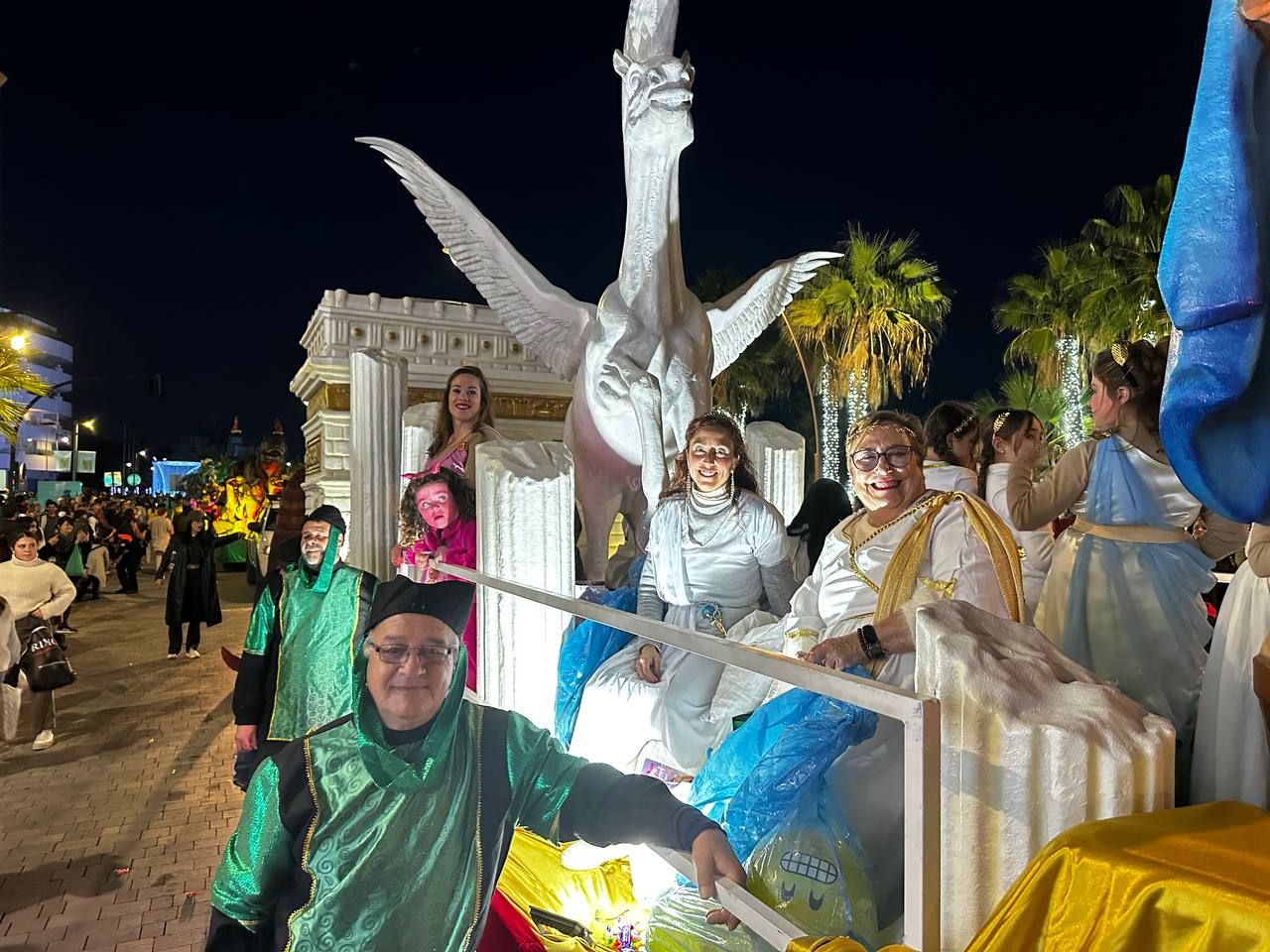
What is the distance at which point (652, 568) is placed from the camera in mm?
3057

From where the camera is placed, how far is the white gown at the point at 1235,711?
1719 mm

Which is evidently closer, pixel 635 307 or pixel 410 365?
pixel 635 307

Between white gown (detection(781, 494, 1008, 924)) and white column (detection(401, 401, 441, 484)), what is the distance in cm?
Answer: 270

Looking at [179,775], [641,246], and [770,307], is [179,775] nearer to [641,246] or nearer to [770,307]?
[641,246]

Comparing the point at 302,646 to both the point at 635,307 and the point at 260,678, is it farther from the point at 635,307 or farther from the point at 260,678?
the point at 635,307

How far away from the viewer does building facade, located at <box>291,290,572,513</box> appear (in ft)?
23.9

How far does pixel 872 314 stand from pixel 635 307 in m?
12.4

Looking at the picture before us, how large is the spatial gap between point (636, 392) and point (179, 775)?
3.49m

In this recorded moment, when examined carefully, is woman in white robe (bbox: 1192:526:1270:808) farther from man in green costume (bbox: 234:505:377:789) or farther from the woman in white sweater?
the woman in white sweater

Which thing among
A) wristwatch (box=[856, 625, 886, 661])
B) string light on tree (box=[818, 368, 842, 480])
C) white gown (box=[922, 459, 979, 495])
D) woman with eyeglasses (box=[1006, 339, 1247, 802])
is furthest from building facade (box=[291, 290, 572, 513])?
string light on tree (box=[818, 368, 842, 480])

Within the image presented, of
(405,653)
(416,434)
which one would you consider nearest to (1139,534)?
(405,653)

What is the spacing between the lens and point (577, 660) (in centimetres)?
291

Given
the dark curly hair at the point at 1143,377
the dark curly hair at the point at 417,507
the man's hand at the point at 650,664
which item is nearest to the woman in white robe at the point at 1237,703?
the dark curly hair at the point at 1143,377

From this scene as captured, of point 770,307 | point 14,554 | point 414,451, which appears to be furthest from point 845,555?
point 14,554
